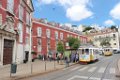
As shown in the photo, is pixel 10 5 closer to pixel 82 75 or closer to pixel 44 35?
pixel 82 75

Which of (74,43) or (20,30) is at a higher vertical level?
(20,30)

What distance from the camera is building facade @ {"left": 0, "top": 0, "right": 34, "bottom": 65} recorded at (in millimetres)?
25391

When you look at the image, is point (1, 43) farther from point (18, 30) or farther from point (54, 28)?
point (54, 28)

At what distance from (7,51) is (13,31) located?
3.00 m

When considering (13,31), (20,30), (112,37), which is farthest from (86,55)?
(112,37)

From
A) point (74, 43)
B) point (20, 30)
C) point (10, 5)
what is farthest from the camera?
point (74, 43)

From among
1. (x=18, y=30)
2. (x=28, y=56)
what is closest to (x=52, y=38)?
(x=28, y=56)

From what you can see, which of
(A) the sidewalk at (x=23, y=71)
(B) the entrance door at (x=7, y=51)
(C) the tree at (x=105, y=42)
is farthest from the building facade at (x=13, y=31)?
(C) the tree at (x=105, y=42)

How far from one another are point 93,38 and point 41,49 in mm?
64445

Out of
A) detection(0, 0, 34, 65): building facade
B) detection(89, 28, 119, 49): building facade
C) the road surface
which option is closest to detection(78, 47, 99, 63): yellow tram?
the road surface

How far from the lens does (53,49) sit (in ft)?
189

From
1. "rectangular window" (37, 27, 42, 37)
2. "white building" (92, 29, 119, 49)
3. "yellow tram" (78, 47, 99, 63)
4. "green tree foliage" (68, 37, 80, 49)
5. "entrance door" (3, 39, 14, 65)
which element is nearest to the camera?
"entrance door" (3, 39, 14, 65)

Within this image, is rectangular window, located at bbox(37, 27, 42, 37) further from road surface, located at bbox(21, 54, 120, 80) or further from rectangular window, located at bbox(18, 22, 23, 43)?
road surface, located at bbox(21, 54, 120, 80)

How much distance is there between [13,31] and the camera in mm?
28547
